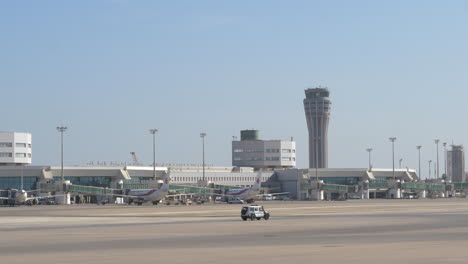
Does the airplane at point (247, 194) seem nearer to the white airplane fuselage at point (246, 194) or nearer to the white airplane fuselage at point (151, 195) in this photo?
the white airplane fuselage at point (246, 194)

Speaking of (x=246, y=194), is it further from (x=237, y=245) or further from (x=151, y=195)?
(x=237, y=245)

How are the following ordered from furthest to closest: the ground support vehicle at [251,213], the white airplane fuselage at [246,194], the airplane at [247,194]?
the white airplane fuselage at [246,194] < the airplane at [247,194] < the ground support vehicle at [251,213]

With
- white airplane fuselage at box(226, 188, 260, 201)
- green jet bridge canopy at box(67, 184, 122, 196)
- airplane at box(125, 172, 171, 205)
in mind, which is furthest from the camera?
white airplane fuselage at box(226, 188, 260, 201)

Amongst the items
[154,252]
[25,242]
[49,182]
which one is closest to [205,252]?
[154,252]

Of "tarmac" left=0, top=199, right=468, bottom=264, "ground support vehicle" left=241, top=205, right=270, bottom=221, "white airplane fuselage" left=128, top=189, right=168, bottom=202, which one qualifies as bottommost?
"tarmac" left=0, top=199, right=468, bottom=264

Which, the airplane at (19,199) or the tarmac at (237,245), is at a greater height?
the airplane at (19,199)

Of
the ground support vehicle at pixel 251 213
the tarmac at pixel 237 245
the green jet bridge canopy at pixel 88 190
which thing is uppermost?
the green jet bridge canopy at pixel 88 190

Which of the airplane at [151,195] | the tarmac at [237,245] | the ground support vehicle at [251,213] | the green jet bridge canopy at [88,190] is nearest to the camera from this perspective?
the tarmac at [237,245]

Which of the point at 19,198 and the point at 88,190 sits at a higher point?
the point at 88,190

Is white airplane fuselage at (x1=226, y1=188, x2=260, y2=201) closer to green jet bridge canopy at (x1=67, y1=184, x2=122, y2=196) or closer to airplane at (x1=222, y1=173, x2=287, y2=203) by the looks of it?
airplane at (x1=222, y1=173, x2=287, y2=203)

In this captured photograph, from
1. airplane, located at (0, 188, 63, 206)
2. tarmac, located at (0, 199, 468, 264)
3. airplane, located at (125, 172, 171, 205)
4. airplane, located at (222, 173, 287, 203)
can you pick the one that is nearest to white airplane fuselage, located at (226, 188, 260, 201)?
airplane, located at (222, 173, 287, 203)

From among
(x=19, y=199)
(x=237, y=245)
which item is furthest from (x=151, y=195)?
(x=237, y=245)

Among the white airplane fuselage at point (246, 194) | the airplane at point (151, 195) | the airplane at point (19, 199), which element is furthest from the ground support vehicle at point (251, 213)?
the white airplane fuselage at point (246, 194)

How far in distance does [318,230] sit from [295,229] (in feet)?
8.97
